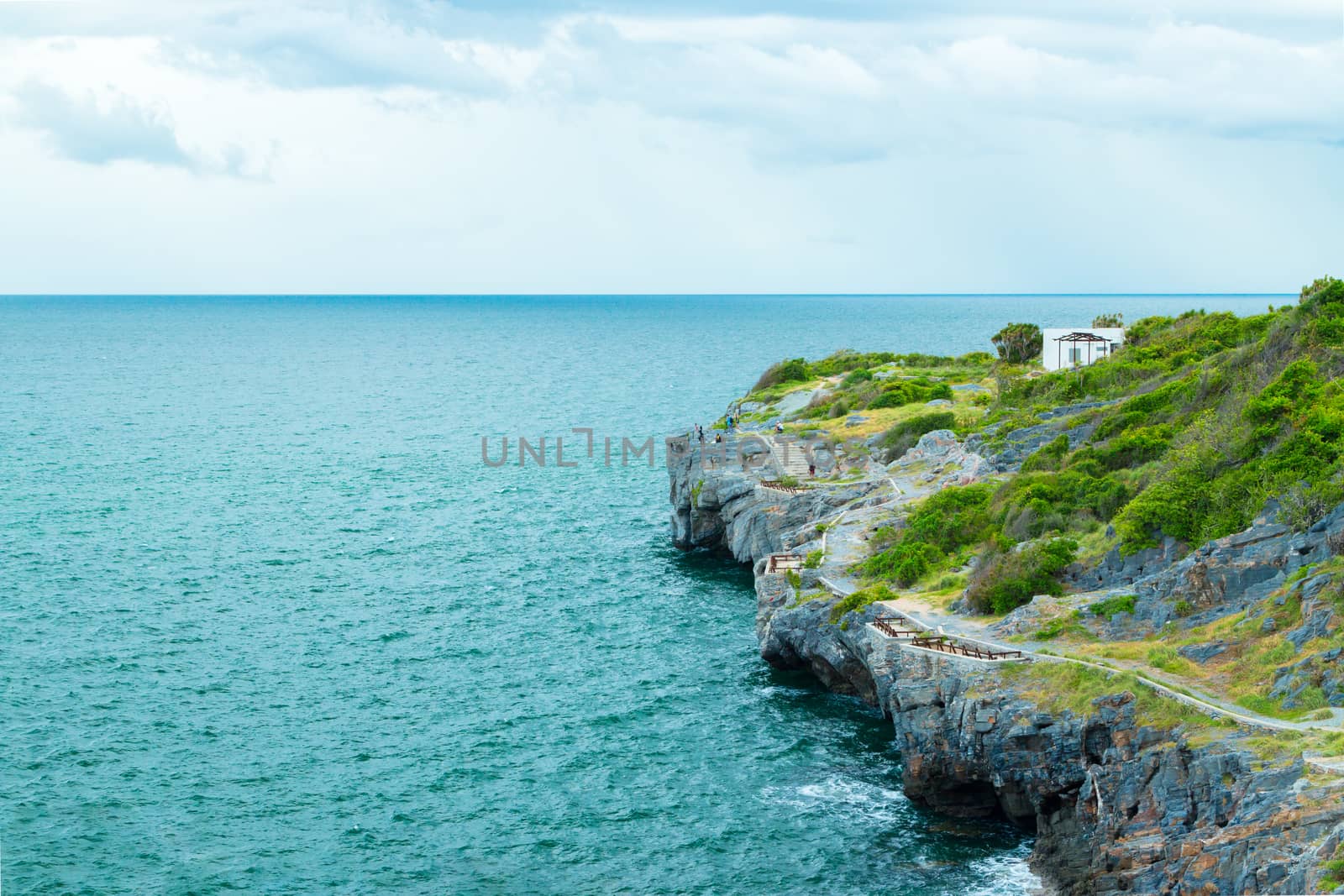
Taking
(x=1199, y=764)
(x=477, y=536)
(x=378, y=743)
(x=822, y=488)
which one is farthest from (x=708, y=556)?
(x=1199, y=764)

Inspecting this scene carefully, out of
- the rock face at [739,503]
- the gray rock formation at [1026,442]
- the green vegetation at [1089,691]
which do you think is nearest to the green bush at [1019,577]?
the green vegetation at [1089,691]

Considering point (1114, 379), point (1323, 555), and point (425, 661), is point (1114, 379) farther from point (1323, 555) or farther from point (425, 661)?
point (425, 661)

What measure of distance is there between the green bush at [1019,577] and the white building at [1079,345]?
156ft

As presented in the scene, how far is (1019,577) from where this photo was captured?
1890 inches

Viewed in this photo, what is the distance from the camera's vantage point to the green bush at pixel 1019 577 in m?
47.5

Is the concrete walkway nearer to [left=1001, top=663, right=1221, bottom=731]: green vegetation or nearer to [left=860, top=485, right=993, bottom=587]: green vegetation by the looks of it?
[left=1001, top=663, right=1221, bottom=731]: green vegetation

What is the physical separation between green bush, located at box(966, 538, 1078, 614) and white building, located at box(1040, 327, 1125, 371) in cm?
4762

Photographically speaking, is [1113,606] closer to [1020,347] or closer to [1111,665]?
[1111,665]

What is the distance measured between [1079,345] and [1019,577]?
5268 centimetres

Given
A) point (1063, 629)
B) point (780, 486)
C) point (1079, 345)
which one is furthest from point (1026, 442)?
point (1079, 345)

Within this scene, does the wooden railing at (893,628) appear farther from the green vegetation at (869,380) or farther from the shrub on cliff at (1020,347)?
the shrub on cliff at (1020,347)

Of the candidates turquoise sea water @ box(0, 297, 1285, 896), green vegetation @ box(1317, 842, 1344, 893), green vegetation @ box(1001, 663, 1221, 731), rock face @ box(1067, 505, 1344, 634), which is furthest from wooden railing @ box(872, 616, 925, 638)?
green vegetation @ box(1317, 842, 1344, 893)

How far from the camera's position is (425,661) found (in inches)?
2297

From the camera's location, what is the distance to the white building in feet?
310
